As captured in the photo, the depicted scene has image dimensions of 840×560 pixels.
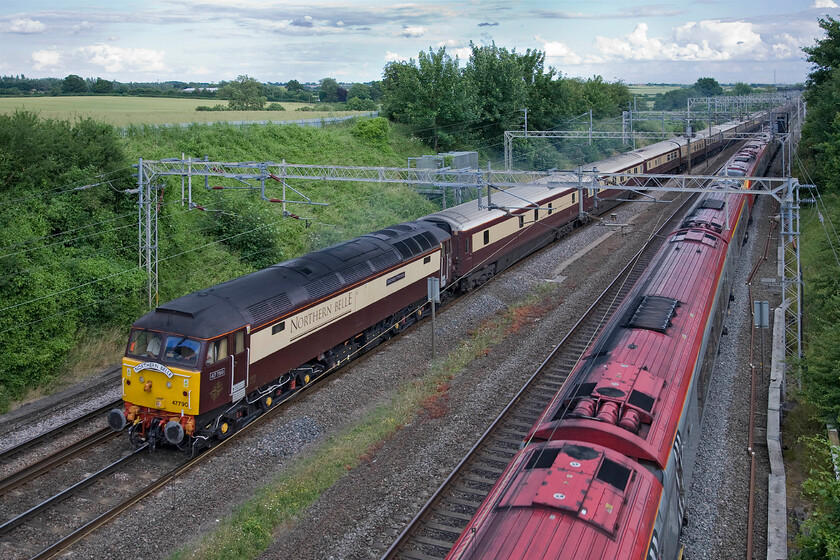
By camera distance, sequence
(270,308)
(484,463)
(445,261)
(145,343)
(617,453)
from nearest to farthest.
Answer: (617,453) < (484,463) < (145,343) < (270,308) < (445,261)

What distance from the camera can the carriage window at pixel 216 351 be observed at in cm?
1454

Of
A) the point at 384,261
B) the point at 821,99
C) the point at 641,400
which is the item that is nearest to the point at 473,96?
the point at 821,99

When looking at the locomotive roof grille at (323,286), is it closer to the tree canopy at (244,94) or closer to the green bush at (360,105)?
the tree canopy at (244,94)

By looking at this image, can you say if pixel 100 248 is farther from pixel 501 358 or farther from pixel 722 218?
pixel 722 218

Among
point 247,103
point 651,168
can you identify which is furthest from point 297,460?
point 247,103

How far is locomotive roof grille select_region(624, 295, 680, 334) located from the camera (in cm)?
1305

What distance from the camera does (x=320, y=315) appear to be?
18078 millimetres

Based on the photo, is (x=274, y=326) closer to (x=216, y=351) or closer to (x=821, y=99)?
(x=216, y=351)

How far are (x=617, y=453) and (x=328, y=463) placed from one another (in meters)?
7.47

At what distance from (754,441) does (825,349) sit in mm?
2636

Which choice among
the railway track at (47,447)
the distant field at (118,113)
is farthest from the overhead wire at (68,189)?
the railway track at (47,447)

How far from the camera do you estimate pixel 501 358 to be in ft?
67.2

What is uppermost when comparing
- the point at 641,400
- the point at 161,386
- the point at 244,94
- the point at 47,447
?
the point at 244,94

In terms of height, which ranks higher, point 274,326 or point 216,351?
point 274,326
